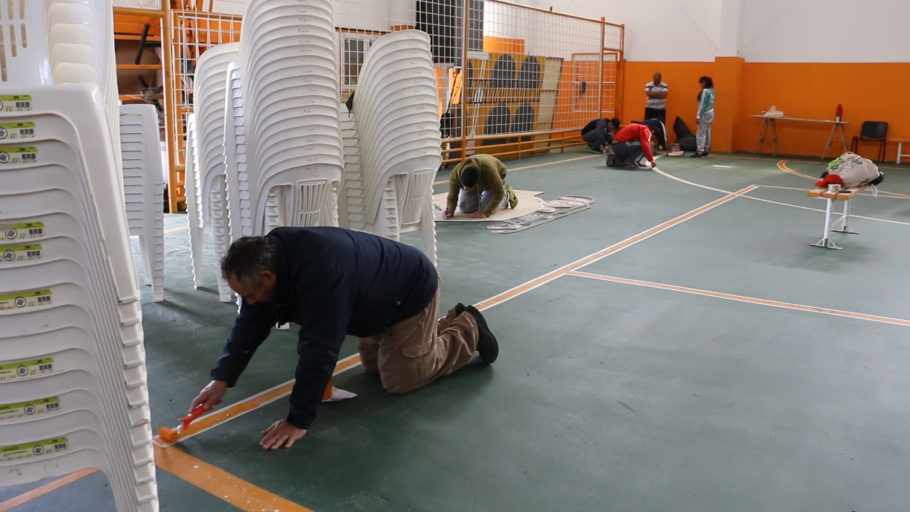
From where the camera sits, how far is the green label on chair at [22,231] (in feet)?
5.95

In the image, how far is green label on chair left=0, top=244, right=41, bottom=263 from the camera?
1823 mm

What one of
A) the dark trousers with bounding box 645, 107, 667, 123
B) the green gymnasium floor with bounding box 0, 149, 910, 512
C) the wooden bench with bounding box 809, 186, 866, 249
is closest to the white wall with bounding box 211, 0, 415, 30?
the dark trousers with bounding box 645, 107, 667, 123

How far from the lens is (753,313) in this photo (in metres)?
4.68

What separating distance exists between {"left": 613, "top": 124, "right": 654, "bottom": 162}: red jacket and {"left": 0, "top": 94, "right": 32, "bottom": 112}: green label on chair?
1078 centimetres

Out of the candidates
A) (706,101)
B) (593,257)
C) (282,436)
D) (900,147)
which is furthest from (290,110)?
(900,147)

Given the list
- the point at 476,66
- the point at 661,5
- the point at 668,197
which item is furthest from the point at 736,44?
the point at 668,197

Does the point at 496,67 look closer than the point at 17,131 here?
No

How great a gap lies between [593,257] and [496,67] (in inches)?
275

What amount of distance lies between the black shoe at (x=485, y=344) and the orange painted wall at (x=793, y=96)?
11938 millimetres

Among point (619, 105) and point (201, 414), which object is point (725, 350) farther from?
point (619, 105)

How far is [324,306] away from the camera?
9.12 ft

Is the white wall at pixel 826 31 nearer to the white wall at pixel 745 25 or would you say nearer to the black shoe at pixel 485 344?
the white wall at pixel 745 25

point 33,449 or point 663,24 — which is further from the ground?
point 663,24

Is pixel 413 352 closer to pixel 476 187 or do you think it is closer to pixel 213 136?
pixel 213 136
